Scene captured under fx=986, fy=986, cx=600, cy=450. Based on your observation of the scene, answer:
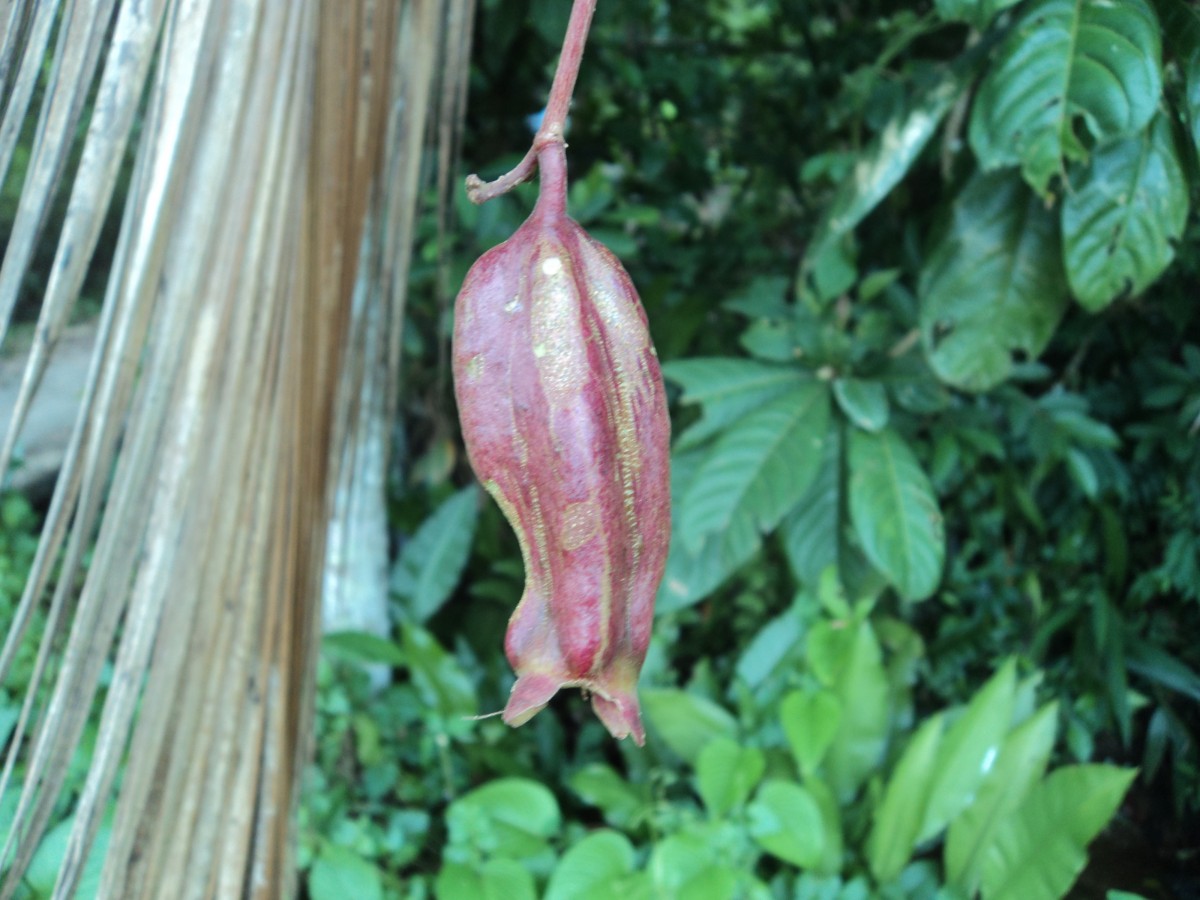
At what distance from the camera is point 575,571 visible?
29 centimetres

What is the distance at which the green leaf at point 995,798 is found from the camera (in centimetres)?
128

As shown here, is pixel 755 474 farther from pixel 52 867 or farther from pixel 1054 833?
pixel 52 867

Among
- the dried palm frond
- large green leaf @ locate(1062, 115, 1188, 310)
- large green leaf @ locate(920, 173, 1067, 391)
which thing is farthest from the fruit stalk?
large green leaf @ locate(920, 173, 1067, 391)

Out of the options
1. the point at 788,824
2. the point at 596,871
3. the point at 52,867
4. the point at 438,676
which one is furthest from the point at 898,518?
the point at 52,867

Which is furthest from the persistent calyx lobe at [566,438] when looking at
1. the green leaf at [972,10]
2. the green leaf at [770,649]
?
the green leaf at [770,649]

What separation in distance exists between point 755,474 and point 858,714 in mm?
445

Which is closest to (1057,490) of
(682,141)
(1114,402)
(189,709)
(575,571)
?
(1114,402)

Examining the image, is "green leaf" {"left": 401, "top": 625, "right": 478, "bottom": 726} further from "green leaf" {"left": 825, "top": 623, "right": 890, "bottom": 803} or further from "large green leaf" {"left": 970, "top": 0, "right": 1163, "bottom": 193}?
"large green leaf" {"left": 970, "top": 0, "right": 1163, "bottom": 193}

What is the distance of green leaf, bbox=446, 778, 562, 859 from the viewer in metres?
1.25

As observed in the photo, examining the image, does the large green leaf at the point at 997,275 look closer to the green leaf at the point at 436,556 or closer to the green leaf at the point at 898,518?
the green leaf at the point at 898,518

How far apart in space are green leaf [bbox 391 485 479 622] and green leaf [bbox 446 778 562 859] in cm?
43

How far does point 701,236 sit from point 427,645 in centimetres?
94

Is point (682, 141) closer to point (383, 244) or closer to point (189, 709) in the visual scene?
point (383, 244)

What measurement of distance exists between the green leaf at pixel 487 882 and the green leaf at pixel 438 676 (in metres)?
0.33
